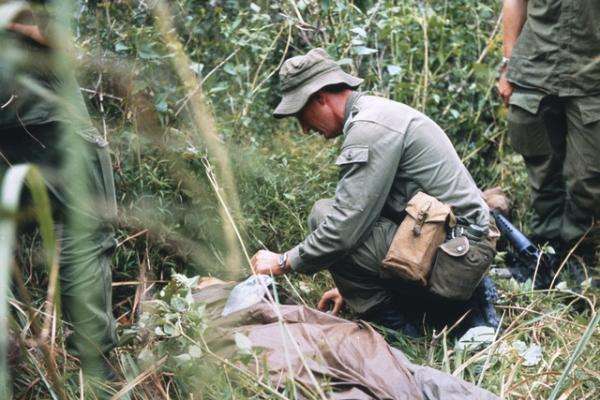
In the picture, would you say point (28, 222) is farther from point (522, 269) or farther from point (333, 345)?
point (522, 269)

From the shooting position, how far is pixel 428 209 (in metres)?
3.52

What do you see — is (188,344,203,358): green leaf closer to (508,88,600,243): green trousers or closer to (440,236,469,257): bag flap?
(440,236,469,257): bag flap

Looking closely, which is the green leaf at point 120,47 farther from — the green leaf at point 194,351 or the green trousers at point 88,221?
the green leaf at point 194,351

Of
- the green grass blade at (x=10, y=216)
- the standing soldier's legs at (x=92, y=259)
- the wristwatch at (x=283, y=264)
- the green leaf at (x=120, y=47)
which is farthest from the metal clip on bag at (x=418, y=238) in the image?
the green grass blade at (x=10, y=216)

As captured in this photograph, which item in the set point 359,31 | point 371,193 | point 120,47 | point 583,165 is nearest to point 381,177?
point 371,193

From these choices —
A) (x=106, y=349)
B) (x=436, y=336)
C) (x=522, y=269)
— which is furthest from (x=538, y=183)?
(x=106, y=349)

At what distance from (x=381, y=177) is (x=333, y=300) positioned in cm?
78

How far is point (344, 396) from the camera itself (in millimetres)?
2842

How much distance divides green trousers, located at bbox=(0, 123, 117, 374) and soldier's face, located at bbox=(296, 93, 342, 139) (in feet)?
3.18

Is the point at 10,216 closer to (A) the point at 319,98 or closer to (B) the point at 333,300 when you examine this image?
(A) the point at 319,98

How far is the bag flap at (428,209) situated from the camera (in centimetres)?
351

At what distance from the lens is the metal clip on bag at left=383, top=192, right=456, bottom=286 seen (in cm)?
352

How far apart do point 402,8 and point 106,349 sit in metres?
2.98

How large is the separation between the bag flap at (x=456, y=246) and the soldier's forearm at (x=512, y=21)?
1336 millimetres
